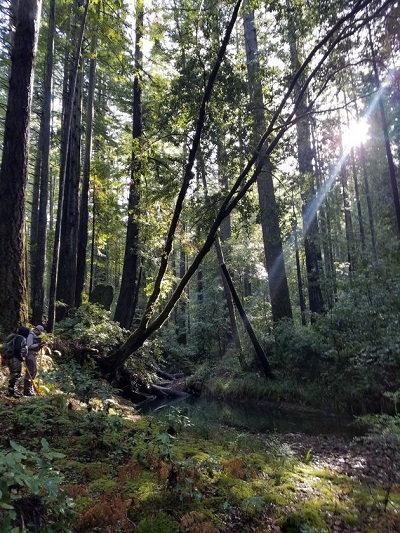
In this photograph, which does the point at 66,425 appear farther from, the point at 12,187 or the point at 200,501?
Result: the point at 12,187

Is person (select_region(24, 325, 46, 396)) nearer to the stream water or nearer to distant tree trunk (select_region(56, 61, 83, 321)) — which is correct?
the stream water

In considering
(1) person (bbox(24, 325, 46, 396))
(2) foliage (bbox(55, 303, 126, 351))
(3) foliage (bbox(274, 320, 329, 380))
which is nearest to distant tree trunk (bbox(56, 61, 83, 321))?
(2) foliage (bbox(55, 303, 126, 351))

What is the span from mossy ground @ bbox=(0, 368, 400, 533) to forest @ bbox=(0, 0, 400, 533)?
0.03 metres

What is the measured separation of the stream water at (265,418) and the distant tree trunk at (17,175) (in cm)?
401

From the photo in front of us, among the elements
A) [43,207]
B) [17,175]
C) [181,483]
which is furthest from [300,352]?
[17,175]

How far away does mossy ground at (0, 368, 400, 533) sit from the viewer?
10.8ft

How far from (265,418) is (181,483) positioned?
7.66m

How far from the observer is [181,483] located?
3.79 meters

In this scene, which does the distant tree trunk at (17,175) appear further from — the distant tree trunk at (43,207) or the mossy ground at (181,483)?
the mossy ground at (181,483)

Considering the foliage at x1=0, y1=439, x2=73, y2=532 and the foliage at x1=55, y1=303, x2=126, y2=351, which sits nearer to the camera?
the foliage at x1=0, y1=439, x2=73, y2=532

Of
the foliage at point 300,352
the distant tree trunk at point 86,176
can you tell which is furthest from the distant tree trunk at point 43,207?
the foliage at point 300,352

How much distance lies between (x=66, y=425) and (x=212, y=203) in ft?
18.5

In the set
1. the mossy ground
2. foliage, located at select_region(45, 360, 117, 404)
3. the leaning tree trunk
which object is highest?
the leaning tree trunk

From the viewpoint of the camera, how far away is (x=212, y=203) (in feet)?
29.3
